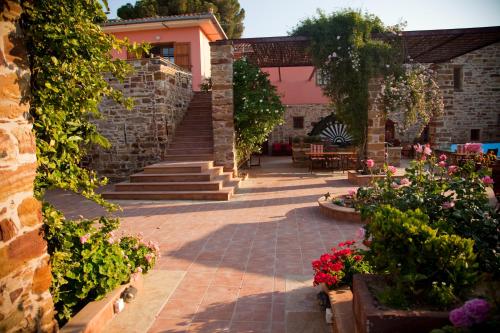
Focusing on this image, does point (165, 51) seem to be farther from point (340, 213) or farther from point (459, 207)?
point (459, 207)

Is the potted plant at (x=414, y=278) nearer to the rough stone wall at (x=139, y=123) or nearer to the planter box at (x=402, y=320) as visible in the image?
the planter box at (x=402, y=320)

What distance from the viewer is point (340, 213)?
5.65m

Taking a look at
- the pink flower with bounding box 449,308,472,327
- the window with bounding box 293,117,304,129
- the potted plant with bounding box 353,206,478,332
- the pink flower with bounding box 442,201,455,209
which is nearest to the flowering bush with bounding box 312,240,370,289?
the potted plant with bounding box 353,206,478,332

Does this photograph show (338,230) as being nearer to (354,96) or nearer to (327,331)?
(327,331)

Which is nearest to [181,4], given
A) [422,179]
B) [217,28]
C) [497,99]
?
[217,28]

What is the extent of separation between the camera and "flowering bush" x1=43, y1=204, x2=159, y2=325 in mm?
2520

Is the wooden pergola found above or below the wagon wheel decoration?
above

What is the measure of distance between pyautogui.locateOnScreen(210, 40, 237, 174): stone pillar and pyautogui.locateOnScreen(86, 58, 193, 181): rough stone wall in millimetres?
1599

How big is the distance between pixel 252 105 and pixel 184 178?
289cm

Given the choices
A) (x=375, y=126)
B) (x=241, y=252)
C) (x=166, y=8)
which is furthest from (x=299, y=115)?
(x=241, y=252)

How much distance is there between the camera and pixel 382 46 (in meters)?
8.36

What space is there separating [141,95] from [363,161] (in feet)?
21.2

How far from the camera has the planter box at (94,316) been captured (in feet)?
7.79

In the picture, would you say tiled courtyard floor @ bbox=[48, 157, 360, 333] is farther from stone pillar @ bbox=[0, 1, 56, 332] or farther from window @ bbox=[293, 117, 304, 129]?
window @ bbox=[293, 117, 304, 129]
